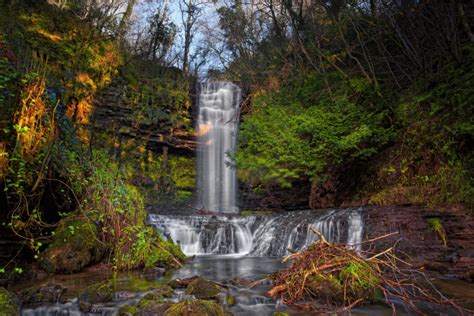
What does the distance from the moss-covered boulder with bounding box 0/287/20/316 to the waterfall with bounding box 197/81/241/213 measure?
1730 centimetres

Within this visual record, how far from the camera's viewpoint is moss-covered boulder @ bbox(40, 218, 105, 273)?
6.20 m

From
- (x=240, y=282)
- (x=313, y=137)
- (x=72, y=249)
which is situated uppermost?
(x=313, y=137)

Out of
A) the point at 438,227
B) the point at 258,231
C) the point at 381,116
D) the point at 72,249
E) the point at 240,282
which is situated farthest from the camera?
the point at 381,116

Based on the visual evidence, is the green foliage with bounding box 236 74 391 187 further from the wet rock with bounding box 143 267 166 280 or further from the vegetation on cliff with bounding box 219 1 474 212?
the wet rock with bounding box 143 267 166 280

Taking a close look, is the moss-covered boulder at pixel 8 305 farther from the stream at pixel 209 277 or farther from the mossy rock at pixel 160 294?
the mossy rock at pixel 160 294

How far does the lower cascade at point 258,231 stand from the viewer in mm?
9172

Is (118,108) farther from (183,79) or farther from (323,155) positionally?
(323,155)

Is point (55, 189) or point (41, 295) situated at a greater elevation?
point (55, 189)

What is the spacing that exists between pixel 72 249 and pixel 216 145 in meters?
15.8

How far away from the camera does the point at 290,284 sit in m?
4.71

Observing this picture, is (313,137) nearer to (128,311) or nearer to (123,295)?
(123,295)

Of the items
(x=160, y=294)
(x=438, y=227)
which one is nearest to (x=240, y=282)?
(x=160, y=294)

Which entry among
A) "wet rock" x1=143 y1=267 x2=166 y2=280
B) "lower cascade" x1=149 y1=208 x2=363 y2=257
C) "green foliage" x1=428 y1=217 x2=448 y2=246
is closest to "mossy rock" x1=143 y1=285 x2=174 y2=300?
"wet rock" x1=143 y1=267 x2=166 y2=280

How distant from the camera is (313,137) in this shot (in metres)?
11.7
